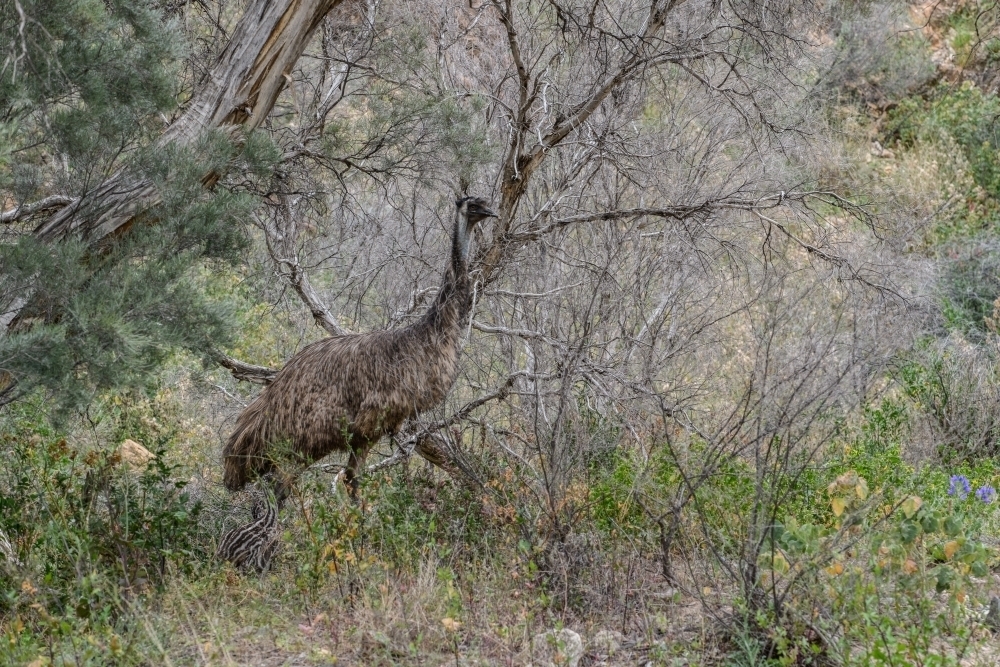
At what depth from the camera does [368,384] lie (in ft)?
21.3

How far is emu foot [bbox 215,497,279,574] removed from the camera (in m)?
6.28

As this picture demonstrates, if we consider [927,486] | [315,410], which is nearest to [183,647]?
[315,410]

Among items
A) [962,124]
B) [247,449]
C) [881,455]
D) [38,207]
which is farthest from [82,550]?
[962,124]

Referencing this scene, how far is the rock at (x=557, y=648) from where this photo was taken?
431 cm

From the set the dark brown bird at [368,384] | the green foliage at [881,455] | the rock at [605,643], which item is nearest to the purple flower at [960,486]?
the green foliage at [881,455]

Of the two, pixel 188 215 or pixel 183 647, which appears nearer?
pixel 183 647

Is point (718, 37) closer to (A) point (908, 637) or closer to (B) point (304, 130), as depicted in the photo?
(B) point (304, 130)

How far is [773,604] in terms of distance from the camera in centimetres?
444

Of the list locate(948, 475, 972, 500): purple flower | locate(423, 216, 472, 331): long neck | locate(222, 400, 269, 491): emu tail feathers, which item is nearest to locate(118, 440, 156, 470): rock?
locate(222, 400, 269, 491): emu tail feathers

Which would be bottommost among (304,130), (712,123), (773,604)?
(773,604)

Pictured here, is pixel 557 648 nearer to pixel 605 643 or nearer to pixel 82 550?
pixel 605 643

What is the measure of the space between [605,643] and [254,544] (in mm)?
2433

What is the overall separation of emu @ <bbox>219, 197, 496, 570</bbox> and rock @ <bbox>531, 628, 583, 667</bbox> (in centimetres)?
Answer: 211

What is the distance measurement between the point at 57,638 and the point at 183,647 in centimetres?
56
